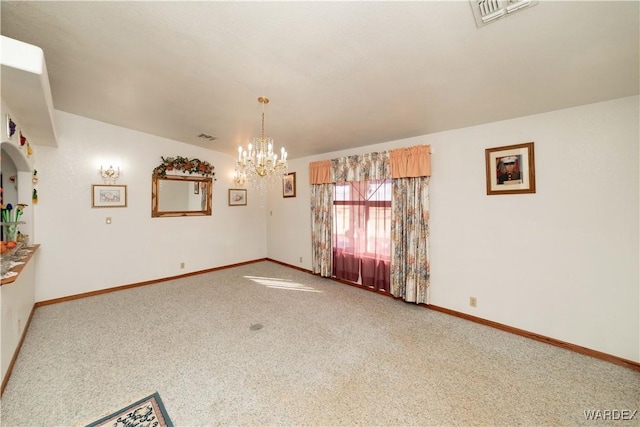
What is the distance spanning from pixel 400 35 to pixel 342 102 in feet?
3.53

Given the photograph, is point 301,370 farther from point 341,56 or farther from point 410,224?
point 341,56

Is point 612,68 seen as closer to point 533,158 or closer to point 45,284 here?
point 533,158

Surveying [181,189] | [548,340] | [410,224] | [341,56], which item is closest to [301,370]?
[410,224]

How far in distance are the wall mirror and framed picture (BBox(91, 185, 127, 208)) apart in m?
0.43

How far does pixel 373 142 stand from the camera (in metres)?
3.97

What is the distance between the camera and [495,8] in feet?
4.83

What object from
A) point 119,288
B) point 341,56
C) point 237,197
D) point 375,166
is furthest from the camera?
point 237,197

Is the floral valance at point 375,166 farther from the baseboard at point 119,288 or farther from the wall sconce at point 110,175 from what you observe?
the wall sconce at point 110,175

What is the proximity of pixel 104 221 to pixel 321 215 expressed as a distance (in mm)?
3668

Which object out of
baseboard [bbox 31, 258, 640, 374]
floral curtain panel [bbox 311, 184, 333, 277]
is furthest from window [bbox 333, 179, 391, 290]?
baseboard [bbox 31, 258, 640, 374]

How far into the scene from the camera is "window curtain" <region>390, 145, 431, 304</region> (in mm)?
3422

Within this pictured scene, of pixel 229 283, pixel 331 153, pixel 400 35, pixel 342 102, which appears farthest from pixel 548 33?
pixel 229 283

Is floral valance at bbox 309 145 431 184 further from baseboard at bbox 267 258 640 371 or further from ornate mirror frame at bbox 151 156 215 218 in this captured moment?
ornate mirror frame at bbox 151 156 215 218

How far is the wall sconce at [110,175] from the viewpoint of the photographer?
4.00 meters
